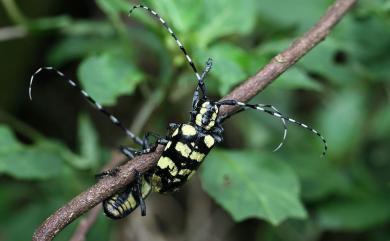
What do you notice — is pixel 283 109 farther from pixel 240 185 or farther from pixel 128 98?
pixel 240 185

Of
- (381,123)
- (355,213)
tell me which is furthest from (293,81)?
(381,123)

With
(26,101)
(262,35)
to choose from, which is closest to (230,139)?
(262,35)

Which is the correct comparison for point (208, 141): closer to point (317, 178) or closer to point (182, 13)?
point (182, 13)

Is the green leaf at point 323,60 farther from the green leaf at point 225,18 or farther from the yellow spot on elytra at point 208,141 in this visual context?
the yellow spot on elytra at point 208,141

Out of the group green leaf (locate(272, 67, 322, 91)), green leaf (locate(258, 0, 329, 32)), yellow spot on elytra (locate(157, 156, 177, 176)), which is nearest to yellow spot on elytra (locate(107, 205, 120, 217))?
yellow spot on elytra (locate(157, 156, 177, 176))

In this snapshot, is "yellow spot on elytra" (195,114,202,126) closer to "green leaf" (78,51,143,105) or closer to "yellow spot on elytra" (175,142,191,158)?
"yellow spot on elytra" (175,142,191,158)
